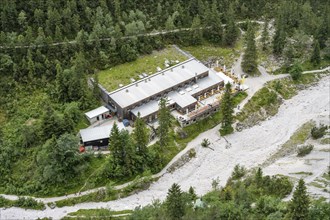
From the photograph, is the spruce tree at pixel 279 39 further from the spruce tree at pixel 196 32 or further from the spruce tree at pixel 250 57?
the spruce tree at pixel 196 32

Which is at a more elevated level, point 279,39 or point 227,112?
point 279,39

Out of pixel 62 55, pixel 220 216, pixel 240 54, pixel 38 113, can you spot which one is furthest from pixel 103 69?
pixel 220 216

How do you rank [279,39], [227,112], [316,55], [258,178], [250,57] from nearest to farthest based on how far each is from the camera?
[258,178], [227,112], [250,57], [279,39], [316,55]

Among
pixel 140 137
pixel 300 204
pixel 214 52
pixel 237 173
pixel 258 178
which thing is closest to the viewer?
pixel 300 204

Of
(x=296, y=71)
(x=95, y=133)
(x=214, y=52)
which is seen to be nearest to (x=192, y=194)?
(x=95, y=133)

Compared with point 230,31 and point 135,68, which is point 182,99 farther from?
point 230,31

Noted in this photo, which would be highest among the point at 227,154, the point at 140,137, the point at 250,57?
the point at 250,57

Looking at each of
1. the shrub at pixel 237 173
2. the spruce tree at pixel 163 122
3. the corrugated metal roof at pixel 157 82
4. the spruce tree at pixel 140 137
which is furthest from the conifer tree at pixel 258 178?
the corrugated metal roof at pixel 157 82
